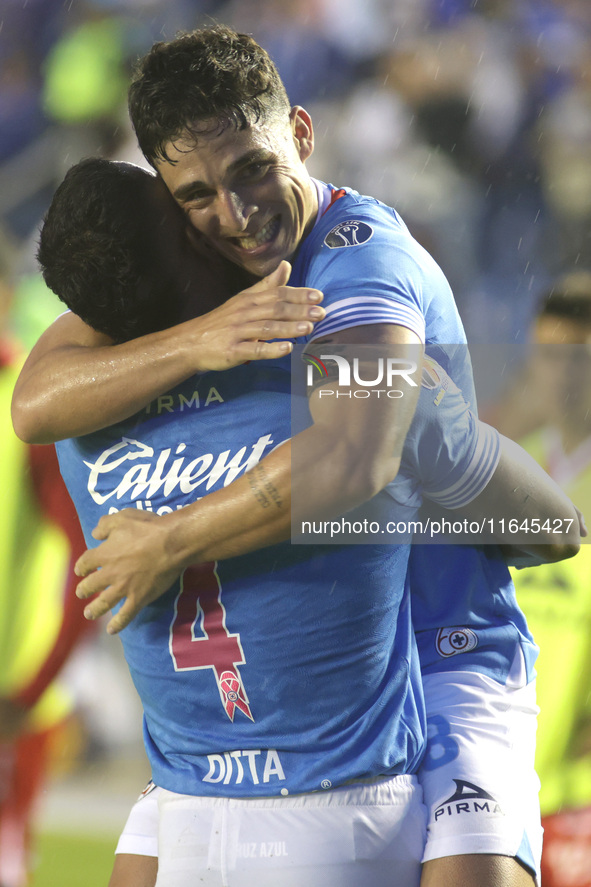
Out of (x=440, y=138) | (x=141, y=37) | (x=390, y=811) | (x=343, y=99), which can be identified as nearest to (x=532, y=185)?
(x=440, y=138)

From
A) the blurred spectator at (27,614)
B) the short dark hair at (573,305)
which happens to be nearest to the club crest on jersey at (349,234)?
the blurred spectator at (27,614)

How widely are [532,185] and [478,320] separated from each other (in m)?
0.85

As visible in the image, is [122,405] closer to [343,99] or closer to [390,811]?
[390,811]

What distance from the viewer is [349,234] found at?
4.38ft

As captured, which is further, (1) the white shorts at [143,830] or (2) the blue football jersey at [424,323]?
(1) the white shorts at [143,830]

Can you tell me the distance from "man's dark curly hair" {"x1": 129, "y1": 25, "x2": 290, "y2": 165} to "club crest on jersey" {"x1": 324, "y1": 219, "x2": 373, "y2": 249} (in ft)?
0.78

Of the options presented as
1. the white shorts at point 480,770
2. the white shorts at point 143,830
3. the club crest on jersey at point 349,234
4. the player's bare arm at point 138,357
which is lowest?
the white shorts at point 143,830

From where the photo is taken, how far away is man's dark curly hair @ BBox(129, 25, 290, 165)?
1.40m

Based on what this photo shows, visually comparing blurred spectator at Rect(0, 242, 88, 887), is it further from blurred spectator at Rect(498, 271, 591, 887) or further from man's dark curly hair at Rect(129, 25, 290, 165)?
man's dark curly hair at Rect(129, 25, 290, 165)

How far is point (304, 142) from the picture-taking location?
166 centimetres

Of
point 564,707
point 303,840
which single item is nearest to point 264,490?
point 303,840

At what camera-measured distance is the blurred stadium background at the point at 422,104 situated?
4.59 m

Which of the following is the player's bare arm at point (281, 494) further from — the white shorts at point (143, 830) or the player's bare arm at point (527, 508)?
the white shorts at point (143, 830)

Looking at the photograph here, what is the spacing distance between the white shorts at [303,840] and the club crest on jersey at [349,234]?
81cm
